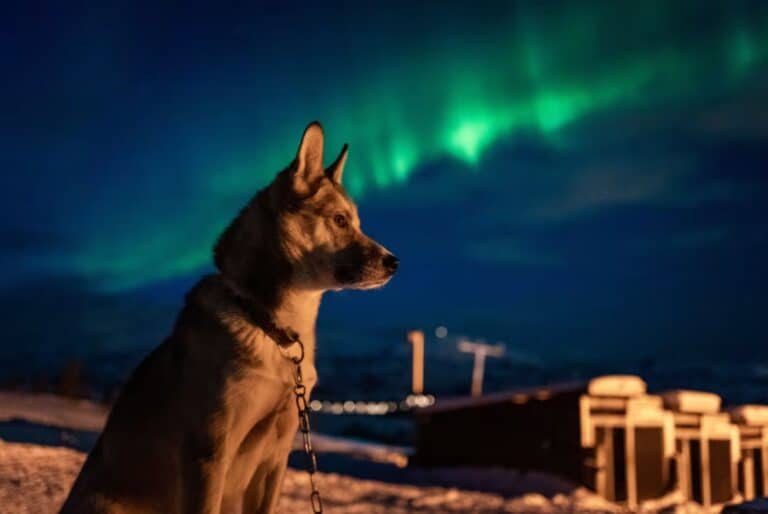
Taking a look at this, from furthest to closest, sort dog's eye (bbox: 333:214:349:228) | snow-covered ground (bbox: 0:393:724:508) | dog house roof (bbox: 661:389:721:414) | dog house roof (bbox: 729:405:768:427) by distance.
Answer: dog house roof (bbox: 729:405:768:427)
dog house roof (bbox: 661:389:721:414)
snow-covered ground (bbox: 0:393:724:508)
dog's eye (bbox: 333:214:349:228)

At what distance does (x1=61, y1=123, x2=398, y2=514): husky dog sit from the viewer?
3102mm

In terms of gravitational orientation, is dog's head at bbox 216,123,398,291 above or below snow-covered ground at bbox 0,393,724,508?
above

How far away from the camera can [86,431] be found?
12.7m

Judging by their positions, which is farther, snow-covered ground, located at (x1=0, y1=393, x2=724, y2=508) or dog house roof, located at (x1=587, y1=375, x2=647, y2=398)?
dog house roof, located at (x1=587, y1=375, x2=647, y2=398)

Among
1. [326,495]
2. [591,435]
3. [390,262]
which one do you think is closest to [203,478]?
[390,262]

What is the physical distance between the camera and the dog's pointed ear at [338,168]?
12.1 feet

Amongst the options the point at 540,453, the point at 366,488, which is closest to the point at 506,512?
the point at 366,488

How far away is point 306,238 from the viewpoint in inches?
134

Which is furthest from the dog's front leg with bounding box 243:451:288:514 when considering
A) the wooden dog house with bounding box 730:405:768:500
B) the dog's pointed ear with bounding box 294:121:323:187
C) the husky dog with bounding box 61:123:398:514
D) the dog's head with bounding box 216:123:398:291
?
the wooden dog house with bounding box 730:405:768:500

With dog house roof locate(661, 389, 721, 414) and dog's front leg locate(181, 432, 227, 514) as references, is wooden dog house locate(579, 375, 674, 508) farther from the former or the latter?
dog's front leg locate(181, 432, 227, 514)

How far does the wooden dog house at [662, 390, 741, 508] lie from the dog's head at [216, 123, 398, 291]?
544 inches

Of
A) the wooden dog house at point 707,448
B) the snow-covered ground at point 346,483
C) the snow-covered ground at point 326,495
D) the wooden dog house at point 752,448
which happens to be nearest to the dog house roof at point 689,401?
the wooden dog house at point 707,448

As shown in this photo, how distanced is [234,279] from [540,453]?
12.4 m

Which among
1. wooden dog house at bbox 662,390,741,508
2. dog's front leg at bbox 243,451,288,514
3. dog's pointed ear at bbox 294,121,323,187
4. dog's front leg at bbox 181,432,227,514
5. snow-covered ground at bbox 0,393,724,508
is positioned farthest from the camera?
wooden dog house at bbox 662,390,741,508
